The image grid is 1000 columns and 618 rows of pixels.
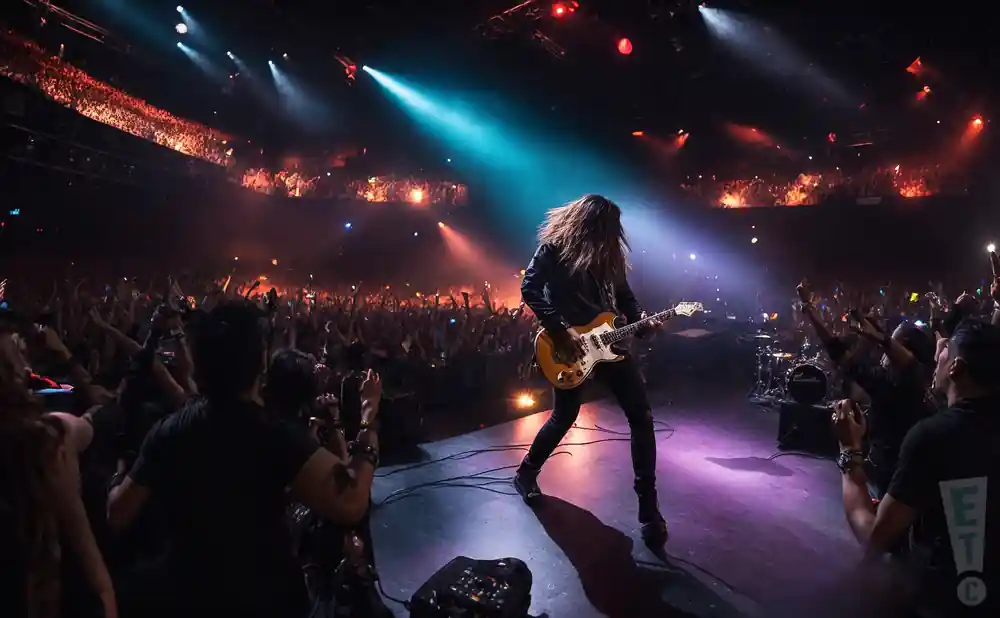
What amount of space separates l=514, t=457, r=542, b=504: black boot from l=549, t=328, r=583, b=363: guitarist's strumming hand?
0.90 m

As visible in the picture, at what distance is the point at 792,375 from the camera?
6.19 m

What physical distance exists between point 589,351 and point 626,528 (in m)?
1.17

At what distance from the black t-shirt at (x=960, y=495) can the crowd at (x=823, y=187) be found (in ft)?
63.1

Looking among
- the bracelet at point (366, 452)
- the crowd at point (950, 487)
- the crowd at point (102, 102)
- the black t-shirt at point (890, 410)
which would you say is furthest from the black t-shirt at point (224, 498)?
the crowd at point (102, 102)

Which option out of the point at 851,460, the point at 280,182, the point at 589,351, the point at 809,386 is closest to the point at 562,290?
the point at 589,351

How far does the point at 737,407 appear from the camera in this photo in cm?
763

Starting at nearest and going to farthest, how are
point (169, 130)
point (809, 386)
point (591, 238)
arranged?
point (591, 238) → point (809, 386) → point (169, 130)

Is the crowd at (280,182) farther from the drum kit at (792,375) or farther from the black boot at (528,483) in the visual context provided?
the black boot at (528,483)

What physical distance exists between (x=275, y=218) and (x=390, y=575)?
60.3 ft

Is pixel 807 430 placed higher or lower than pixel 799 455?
higher

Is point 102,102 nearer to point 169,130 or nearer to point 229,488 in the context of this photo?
point 169,130

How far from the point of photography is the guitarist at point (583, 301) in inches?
142

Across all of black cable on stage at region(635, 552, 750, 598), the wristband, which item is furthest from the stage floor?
the wristband

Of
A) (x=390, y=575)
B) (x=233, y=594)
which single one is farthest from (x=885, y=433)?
(x=233, y=594)
